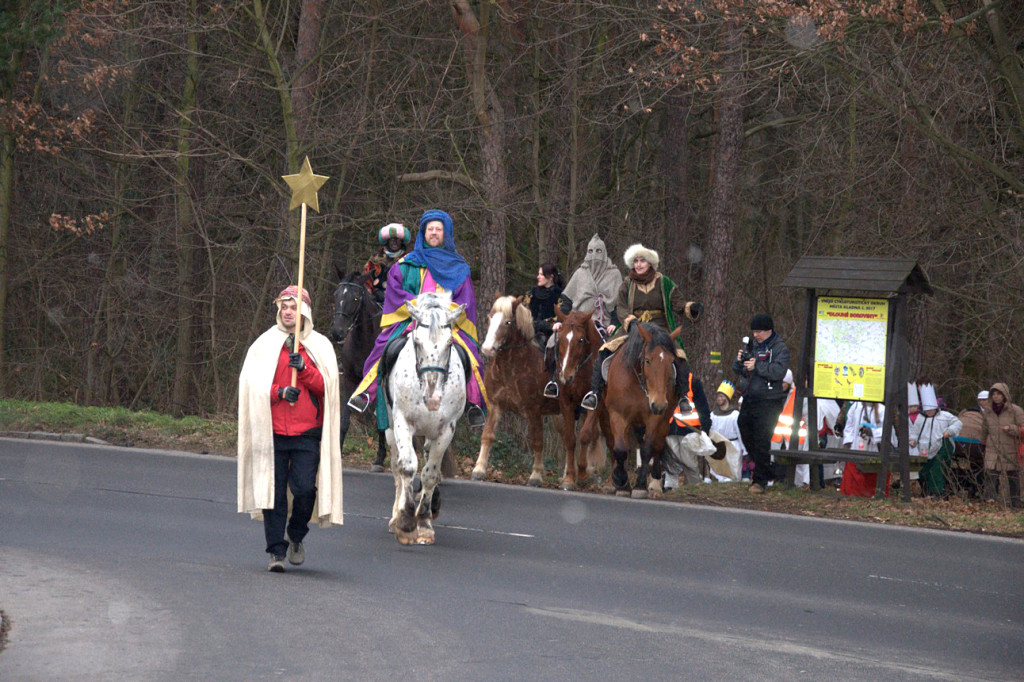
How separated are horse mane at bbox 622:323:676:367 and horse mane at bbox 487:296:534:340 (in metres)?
1.46

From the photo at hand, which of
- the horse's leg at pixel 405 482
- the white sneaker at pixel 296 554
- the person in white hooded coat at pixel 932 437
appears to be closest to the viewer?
the white sneaker at pixel 296 554

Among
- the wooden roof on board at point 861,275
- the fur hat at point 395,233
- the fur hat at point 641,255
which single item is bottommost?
the wooden roof on board at point 861,275

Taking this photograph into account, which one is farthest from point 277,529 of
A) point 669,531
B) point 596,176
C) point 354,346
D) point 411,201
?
point 596,176

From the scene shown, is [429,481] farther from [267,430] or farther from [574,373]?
[574,373]

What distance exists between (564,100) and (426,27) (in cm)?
285

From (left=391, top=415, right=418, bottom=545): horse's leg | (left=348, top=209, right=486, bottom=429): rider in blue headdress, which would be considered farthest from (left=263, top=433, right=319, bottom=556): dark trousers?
(left=348, top=209, right=486, bottom=429): rider in blue headdress

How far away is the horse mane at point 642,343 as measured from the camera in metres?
15.9

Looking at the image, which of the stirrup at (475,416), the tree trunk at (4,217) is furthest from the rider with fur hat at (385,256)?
the tree trunk at (4,217)

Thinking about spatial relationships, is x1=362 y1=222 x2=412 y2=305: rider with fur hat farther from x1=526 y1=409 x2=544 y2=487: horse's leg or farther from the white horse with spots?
the white horse with spots

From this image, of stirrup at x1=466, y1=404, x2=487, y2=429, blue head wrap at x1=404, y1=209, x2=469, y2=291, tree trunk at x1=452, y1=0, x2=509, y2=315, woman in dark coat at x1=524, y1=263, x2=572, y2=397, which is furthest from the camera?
tree trunk at x1=452, y1=0, x2=509, y2=315

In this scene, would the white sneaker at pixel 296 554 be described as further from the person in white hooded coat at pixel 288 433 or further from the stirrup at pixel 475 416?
the stirrup at pixel 475 416

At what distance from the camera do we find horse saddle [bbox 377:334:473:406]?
39.3 feet

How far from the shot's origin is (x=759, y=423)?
17.5 meters

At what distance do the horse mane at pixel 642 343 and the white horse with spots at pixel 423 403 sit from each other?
4283 millimetres
